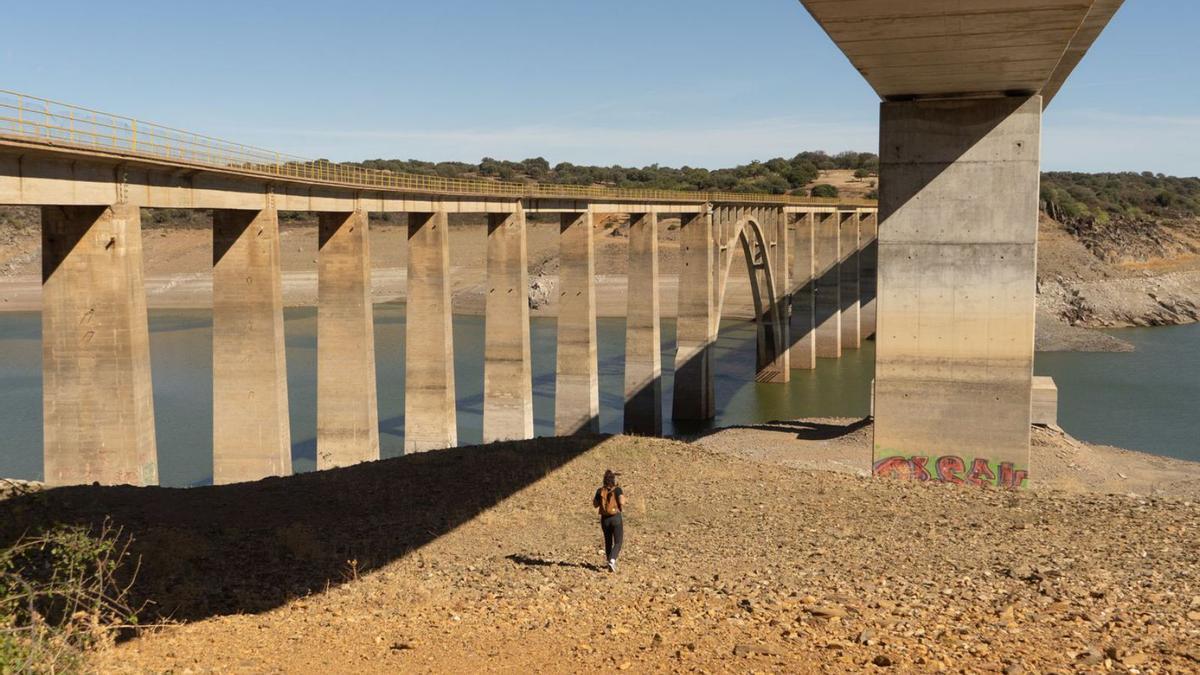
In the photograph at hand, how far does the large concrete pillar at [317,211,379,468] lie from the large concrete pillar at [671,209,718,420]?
18.1m

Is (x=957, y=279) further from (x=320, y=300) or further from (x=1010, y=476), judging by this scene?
(x=320, y=300)

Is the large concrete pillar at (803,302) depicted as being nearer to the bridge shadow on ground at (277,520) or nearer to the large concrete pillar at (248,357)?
the bridge shadow on ground at (277,520)

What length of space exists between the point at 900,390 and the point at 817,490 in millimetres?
4405

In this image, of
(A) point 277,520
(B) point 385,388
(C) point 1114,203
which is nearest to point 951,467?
(A) point 277,520

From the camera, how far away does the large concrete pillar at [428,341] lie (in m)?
32.9

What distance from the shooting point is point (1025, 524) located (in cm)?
1575

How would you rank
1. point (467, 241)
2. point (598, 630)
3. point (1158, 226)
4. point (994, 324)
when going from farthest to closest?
1. point (467, 241)
2. point (1158, 226)
3. point (994, 324)
4. point (598, 630)

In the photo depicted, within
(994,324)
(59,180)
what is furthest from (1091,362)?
(59,180)

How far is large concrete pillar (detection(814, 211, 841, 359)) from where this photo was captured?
69312 mm

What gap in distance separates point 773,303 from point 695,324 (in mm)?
17823

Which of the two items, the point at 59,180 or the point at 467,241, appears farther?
the point at 467,241

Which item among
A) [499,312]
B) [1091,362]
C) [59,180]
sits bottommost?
[1091,362]

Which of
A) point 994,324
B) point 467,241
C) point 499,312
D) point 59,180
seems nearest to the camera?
point 59,180

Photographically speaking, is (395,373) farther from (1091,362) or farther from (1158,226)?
(1158,226)
